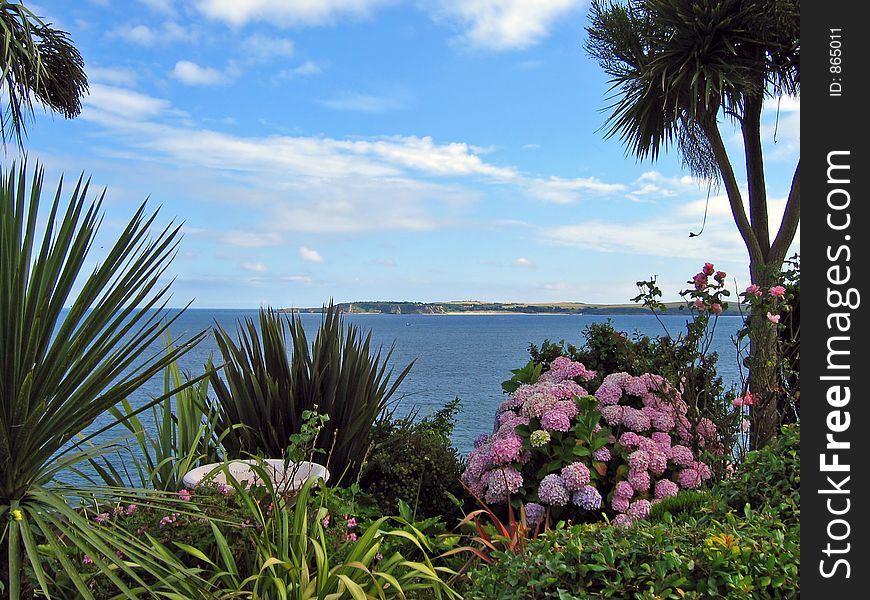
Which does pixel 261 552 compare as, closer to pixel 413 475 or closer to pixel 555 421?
pixel 413 475

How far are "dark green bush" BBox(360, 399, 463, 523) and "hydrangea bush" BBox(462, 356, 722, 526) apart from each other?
209mm

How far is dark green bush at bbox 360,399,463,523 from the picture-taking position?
481 centimetres

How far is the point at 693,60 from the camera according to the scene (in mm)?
7512

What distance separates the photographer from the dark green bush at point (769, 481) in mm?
3332

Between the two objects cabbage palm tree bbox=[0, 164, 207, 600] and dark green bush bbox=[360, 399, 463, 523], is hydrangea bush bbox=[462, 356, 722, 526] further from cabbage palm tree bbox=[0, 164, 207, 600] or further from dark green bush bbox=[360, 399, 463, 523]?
cabbage palm tree bbox=[0, 164, 207, 600]

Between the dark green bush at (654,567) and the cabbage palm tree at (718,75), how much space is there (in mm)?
4618

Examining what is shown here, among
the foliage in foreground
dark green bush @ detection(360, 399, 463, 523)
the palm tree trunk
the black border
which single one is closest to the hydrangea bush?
dark green bush @ detection(360, 399, 463, 523)

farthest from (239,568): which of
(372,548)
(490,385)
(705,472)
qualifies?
(490,385)

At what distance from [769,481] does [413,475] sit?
229 centimetres

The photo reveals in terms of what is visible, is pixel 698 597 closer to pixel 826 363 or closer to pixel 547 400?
pixel 826 363

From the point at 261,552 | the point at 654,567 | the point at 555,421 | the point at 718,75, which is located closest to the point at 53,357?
the point at 261,552

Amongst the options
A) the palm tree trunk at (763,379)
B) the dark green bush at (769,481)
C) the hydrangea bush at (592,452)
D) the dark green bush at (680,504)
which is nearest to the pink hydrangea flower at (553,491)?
the hydrangea bush at (592,452)

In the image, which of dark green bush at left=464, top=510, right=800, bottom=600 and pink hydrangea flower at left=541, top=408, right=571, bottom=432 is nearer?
dark green bush at left=464, top=510, right=800, bottom=600

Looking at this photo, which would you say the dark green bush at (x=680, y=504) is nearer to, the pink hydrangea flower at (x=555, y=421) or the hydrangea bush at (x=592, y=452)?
the hydrangea bush at (x=592, y=452)
